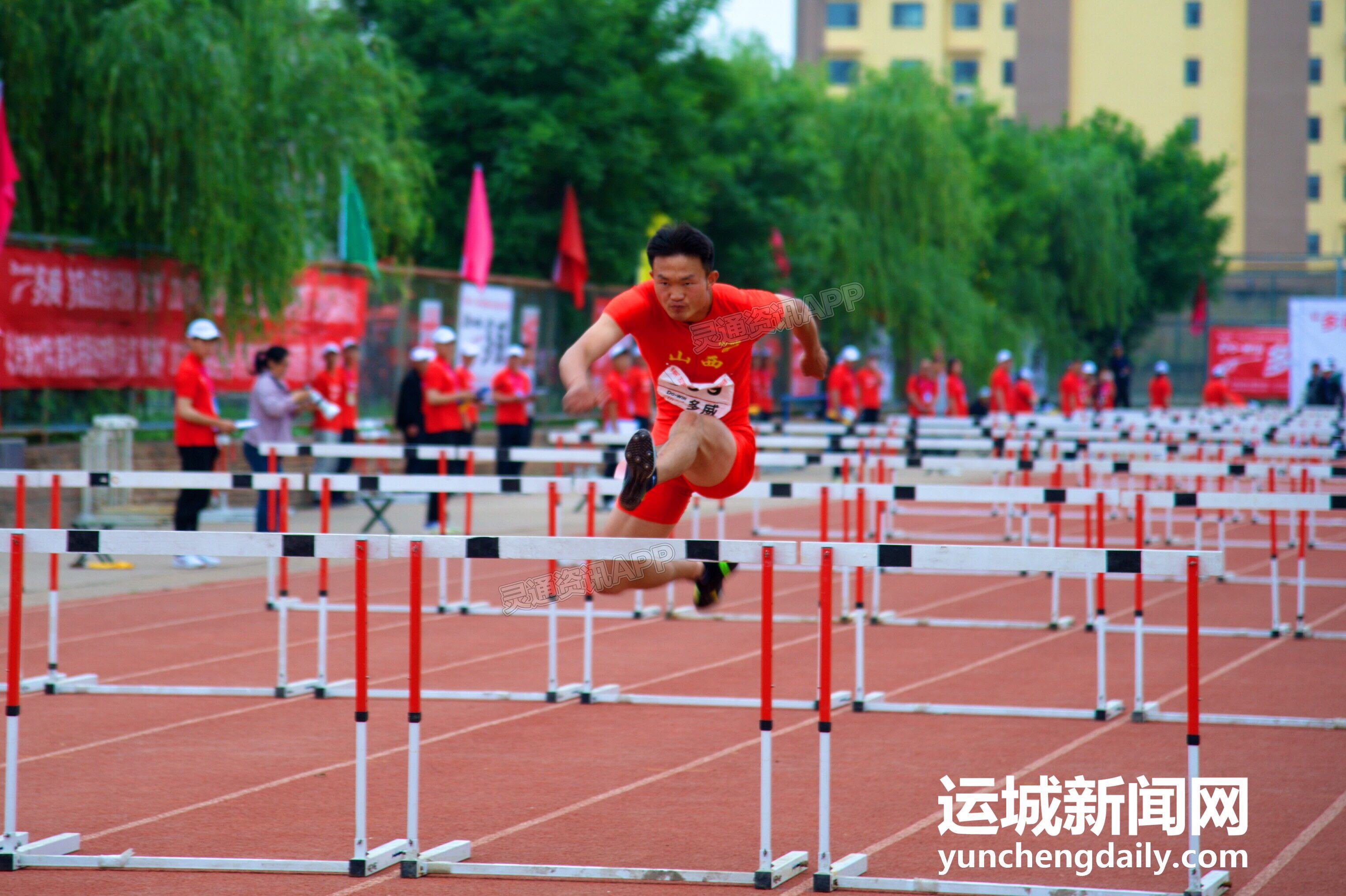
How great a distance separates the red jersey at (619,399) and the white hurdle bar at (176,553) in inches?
576

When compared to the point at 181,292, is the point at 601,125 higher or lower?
higher

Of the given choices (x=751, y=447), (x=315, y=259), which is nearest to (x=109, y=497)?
(x=315, y=259)

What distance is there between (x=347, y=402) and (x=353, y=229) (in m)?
3.12

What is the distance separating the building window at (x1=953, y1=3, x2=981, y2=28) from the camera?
8044cm

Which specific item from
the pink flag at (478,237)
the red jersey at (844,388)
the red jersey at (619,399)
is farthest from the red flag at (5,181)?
the red jersey at (844,388)

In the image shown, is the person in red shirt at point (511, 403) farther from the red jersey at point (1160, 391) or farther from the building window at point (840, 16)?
the building window at point (840, 16)

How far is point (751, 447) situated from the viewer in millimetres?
6504

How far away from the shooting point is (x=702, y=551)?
5246 mm

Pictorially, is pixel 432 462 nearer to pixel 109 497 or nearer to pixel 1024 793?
pixel 109 497

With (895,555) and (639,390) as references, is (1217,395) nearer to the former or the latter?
(639,390)

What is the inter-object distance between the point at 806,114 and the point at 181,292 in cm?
1995

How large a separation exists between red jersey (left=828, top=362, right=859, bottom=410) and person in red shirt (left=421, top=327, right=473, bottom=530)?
1119 centimetres

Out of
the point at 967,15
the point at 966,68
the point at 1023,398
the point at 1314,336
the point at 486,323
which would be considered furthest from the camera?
the point at 966,68

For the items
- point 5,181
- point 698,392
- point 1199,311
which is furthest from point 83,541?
point 1199,311
